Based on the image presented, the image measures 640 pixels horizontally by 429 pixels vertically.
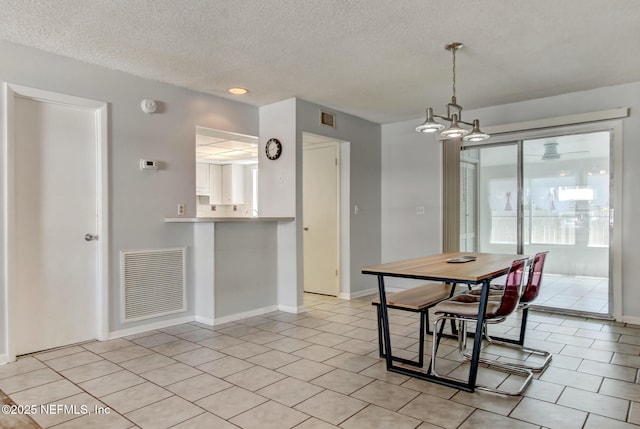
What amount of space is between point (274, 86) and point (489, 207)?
9.98 feet

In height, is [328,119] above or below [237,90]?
below

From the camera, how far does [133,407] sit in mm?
2363

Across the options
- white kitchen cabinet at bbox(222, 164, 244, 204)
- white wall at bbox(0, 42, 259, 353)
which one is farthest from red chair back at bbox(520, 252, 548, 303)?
white kitchen cabinet at bbox(222, 164, 244, 204)

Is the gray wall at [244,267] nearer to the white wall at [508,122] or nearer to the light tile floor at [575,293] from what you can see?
the white wall at [508,122]

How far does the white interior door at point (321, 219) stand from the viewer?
18.3 feet

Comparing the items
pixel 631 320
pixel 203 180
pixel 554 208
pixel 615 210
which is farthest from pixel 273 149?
pixel 631 320

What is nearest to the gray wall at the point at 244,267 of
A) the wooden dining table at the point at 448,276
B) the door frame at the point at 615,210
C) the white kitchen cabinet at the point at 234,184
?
the wooden dining table at the point at 448,276

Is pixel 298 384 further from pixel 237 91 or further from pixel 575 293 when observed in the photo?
pixel 575 293

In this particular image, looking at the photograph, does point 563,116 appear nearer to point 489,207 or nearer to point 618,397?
point 489,207

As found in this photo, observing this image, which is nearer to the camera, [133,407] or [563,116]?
[133,407]

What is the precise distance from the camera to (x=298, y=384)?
2.69 meters

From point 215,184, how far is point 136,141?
15.1 ft

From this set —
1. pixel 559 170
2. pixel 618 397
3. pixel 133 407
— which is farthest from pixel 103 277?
pixel 559 170

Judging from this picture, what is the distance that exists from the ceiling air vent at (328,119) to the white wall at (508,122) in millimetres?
1149
